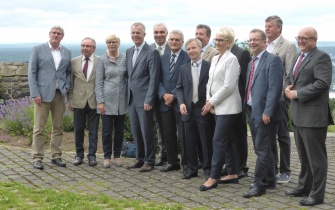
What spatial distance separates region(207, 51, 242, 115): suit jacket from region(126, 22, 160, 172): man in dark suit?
1190 millimetres

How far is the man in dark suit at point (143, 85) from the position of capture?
26.1 ft

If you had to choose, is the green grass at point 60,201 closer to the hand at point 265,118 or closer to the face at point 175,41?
the hand at point 265,118

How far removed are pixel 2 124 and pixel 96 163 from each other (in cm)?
415

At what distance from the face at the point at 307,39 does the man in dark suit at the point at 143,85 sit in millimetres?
2399

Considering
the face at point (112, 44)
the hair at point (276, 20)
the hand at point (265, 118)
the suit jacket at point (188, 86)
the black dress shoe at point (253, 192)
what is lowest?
the black dress shoe at point (253, 192)

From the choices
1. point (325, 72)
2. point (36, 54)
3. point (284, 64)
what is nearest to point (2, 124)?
point (36, 54)

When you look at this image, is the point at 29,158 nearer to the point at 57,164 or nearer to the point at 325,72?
the point at 57,164

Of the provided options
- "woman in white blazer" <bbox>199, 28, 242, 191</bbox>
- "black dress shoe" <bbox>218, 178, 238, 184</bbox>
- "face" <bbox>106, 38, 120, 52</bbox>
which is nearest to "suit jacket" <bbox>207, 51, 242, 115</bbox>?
"woman in white blazer" <bbox>199, 28, 242, 191</bbox>

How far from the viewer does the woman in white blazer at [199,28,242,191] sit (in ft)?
22.6

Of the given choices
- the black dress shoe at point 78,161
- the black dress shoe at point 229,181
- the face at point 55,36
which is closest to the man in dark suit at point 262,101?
the black dress shoe at point 229,181

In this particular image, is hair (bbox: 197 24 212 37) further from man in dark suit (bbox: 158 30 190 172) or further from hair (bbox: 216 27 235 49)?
hair (bbox: 216 27 235 49)

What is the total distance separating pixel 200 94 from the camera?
7.39 metres

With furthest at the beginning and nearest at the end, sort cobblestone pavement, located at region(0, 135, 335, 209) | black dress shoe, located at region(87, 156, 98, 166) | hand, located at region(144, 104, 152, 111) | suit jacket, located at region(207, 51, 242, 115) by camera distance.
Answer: black dress shoe, located at region(87, 156, 98, 166)
hand, located at region(144, 104, 152, 111)
suit jacket, located at region(207, 51, 242, 115)
cobblestone pavement, located at region(0, 135, 335, 209)

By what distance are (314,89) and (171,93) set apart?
7.99 ft
